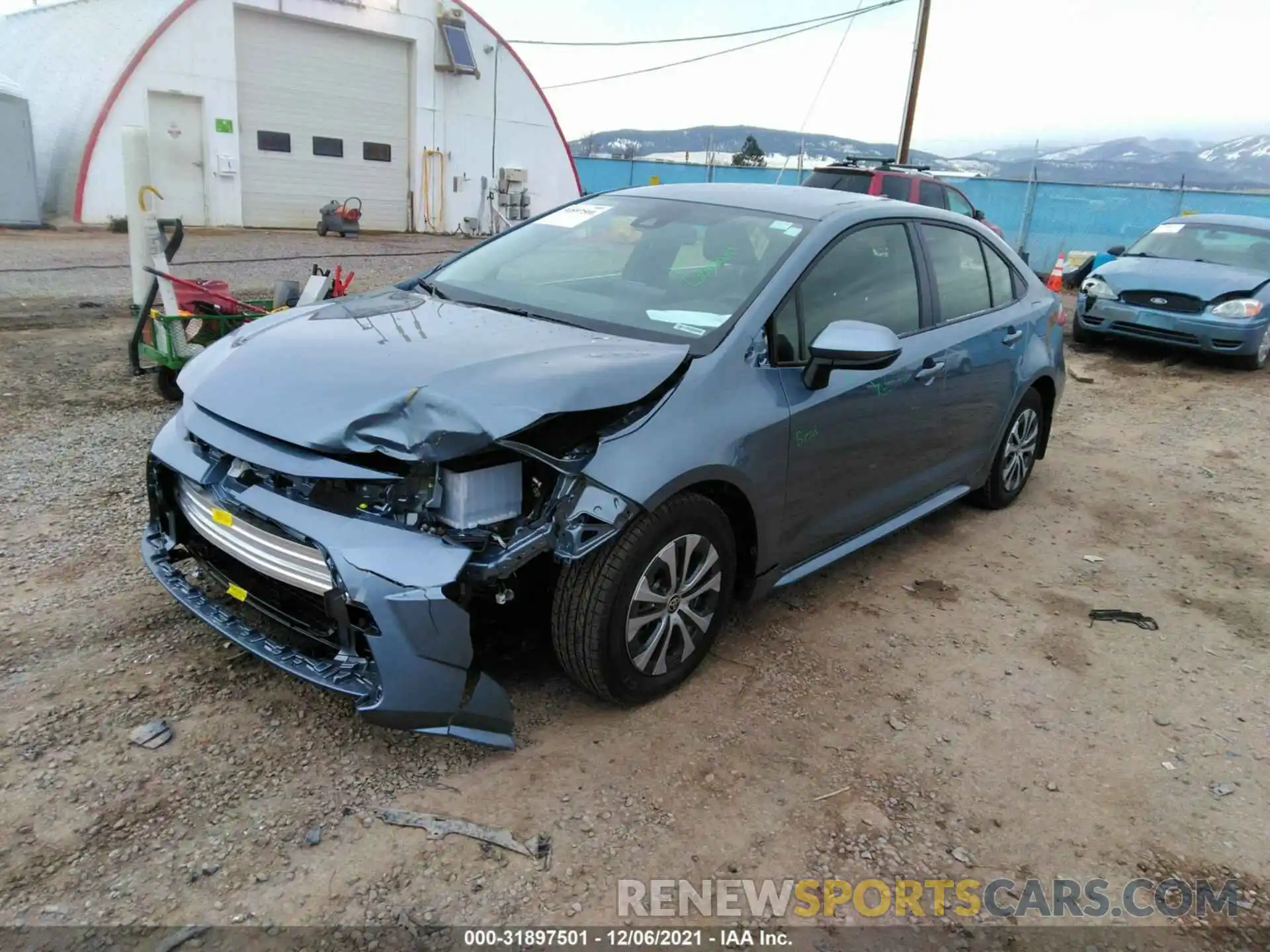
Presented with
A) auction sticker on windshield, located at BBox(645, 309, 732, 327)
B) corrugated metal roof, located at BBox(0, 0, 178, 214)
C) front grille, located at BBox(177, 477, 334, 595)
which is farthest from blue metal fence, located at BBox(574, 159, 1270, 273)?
front grille, located at BBox(177, 477, 334, 595)

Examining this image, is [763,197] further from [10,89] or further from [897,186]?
[10,89]

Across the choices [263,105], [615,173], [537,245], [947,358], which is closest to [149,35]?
[263,105]

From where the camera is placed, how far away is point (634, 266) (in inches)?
150

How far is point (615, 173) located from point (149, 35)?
1451 cm

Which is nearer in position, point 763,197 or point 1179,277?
point 763,197

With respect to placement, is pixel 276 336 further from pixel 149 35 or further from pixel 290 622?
pixel 149 35

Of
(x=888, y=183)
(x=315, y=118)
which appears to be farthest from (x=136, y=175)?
(x=315, y=118)

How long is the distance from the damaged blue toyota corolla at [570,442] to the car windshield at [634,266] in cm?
1

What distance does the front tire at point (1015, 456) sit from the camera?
5098 mm

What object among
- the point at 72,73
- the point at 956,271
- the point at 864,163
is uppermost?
the point at 72,73

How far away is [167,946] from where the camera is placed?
2105 mm

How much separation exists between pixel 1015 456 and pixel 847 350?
2572 millimetres

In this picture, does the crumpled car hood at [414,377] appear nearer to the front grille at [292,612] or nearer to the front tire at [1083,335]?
the front grille at [292,612]

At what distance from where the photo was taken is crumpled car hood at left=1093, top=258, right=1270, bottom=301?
9406 millimetres
